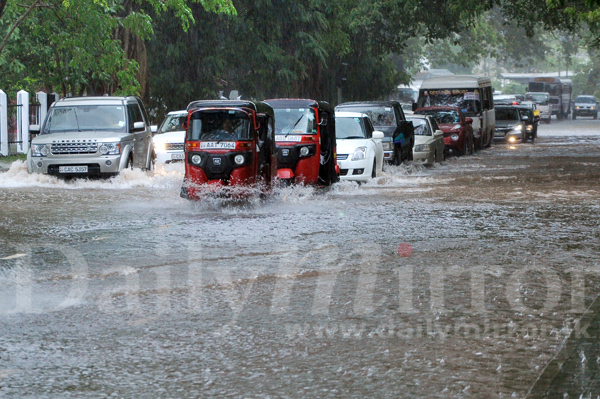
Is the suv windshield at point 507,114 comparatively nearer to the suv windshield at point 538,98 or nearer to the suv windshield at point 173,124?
the suv windshield at point 173,124

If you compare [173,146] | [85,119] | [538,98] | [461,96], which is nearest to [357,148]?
[173,146]

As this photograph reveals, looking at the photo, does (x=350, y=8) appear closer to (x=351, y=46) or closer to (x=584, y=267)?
(x=351, y=46)

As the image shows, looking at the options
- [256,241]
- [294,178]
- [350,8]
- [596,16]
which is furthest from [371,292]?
[350,8]

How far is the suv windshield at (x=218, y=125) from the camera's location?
1648 cm

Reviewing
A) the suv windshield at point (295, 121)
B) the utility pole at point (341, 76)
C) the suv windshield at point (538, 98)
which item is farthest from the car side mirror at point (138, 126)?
the suv windshield at point (538, 98)

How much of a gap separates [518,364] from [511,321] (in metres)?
1.27

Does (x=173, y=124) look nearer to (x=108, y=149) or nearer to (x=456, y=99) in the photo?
(x=108, y=149)

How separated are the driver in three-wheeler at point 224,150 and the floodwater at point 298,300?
30cm

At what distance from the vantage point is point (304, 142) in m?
19.0

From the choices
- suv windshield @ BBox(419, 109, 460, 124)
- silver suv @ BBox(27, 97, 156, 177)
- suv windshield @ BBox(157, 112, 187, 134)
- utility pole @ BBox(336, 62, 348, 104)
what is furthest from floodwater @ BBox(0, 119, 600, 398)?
utility pole @ BBox(336, 62, 348, 104)

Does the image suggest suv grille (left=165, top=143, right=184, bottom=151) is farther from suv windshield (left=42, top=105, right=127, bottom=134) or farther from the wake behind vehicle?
the wake behind vehicle

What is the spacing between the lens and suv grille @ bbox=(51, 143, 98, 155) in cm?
2031

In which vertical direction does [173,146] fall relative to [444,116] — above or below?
below

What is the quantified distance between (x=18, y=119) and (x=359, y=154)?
13.0 metres
